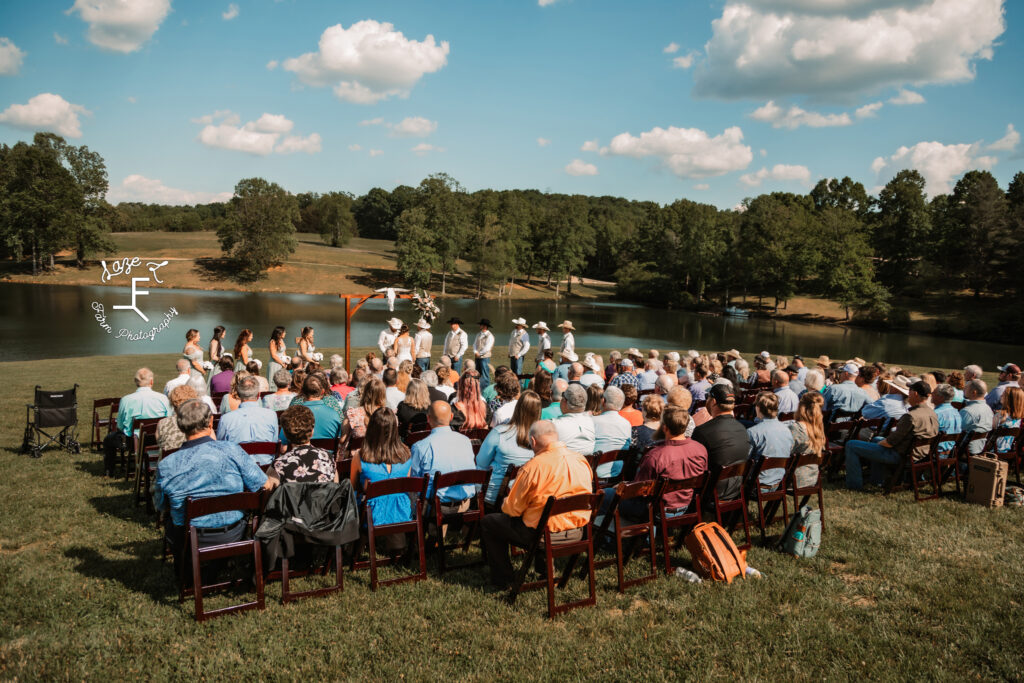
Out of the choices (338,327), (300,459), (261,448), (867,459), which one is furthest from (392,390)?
(338,327)

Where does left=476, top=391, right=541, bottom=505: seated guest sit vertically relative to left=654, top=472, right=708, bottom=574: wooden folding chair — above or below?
above

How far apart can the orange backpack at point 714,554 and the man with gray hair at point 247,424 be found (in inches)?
160

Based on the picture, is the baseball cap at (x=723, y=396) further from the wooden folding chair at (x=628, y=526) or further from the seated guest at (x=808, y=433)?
the wooden folding chair at (x=628, y=526)

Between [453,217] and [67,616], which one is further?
[453,217]

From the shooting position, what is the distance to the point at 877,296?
55.0 metres

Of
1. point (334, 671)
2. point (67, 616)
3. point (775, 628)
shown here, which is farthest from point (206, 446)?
point (775, 628)

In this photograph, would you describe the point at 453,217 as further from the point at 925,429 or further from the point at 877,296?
the point at 925,429

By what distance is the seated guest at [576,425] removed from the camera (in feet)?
18.6

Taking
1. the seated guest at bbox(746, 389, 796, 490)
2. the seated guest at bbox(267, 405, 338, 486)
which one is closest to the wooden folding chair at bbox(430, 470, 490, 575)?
the seated guest at bbox(267, 405, 338, 486)

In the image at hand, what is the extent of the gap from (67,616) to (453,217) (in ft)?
218

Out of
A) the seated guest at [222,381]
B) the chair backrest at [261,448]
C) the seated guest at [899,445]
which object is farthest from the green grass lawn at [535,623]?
the seated guest at [222,381]

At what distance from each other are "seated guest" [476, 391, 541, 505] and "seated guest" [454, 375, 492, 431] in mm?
1809

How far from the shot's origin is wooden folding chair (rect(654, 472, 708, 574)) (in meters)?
4.84

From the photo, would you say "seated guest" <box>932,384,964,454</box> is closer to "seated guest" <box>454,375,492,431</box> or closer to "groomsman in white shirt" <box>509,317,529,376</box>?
"seated guest" <box>454,375,492,431</box>
